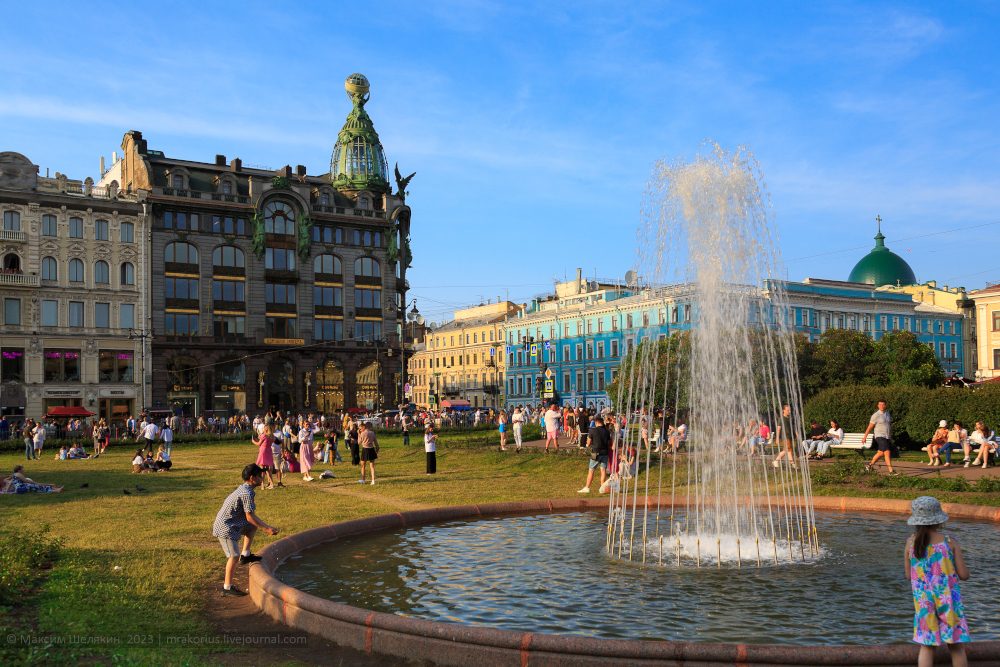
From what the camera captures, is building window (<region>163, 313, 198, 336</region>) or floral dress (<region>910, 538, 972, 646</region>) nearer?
floral dress (<region>910, 538, 972, 646</region>)

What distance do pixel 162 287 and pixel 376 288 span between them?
18036 mm

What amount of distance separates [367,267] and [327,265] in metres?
3.76

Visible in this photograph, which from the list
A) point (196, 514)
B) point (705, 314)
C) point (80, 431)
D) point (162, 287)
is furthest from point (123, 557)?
point (162, 287)

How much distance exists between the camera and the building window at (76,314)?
206 feet

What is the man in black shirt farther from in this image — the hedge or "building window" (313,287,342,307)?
"building window" (313,287,342,307)

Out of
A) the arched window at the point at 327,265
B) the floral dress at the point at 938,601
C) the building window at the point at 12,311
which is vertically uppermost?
the arched window at the point at 327,265

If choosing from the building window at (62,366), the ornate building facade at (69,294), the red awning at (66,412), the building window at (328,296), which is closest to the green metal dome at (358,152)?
the building window at (328,296)

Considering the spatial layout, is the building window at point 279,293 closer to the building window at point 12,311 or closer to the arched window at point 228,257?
the arched window at point 228,257

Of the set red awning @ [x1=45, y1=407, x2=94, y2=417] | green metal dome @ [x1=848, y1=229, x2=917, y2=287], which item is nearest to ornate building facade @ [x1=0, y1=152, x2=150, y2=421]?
red awning @ [x1=45, y1=407, x2=94, y2=417]

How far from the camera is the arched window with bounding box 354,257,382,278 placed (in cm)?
7500

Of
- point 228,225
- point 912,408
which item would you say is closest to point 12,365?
point 228,225

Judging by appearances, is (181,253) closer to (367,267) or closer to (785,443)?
(367,267)

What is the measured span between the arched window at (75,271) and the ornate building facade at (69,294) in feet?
0.22

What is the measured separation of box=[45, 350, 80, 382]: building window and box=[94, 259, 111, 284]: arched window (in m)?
5.76
